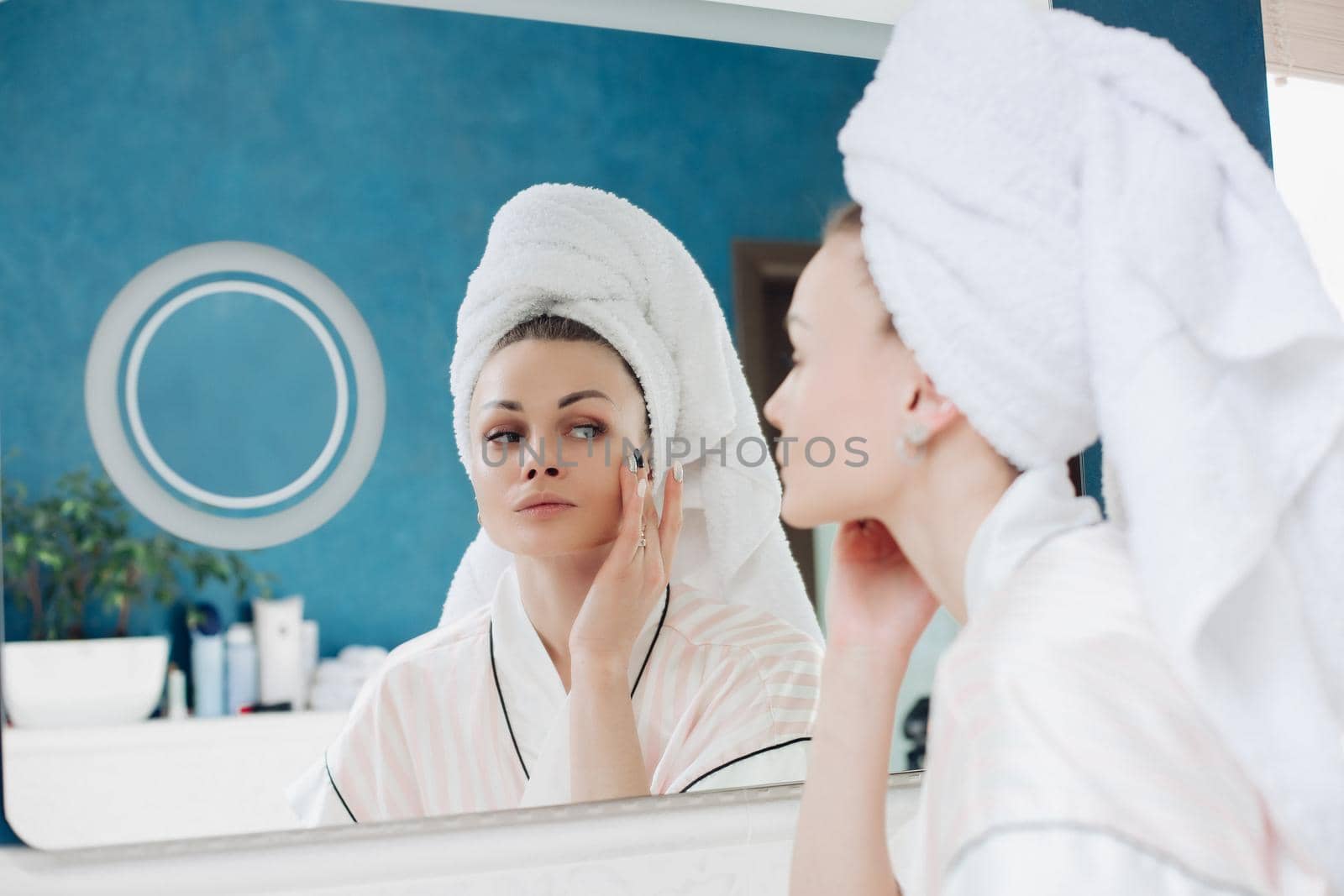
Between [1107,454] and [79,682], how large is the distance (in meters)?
0.94

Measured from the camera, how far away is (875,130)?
921 millimetres

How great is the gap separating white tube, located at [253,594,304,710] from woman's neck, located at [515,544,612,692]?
23 centimetres

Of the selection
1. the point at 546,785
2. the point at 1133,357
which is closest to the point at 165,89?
the point at 546,785

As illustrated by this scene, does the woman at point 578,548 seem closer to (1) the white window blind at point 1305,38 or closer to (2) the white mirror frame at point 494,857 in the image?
(2) the white mirror frame at point 494,857

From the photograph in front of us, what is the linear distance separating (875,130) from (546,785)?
72 cm

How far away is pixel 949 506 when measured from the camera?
95 cm

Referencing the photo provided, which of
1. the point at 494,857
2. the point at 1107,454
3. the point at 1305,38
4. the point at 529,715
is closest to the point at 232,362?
the point at 529,715

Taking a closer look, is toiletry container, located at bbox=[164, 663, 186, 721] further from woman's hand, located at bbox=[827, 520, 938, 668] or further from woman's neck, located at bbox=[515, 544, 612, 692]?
woman's hand, located at bbox=[827, 520, 938, 668]

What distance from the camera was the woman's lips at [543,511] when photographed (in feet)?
3.78

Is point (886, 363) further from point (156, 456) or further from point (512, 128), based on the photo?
point (156, 456)

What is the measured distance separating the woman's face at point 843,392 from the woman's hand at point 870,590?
0.17 ft

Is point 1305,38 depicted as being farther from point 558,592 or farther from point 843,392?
point 558,592

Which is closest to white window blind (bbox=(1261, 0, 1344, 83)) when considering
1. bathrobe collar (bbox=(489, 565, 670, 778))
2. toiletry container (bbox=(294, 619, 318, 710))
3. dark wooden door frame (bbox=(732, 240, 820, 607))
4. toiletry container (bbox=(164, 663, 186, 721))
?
dark wooden door frame (bbox=(732, 240, 820, 607))

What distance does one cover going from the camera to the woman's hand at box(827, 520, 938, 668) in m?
1.09
